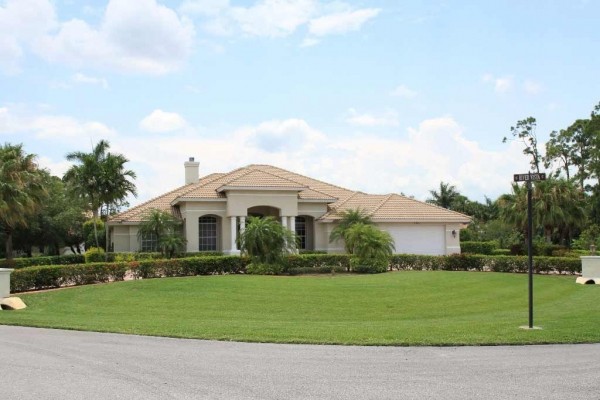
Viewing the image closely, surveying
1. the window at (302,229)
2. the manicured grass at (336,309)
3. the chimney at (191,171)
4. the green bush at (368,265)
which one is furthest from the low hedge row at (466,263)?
the chimney at (191,171)

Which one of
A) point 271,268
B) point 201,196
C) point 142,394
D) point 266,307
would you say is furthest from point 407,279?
point 142,394

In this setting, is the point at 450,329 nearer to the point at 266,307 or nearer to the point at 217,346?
the point at 217,346

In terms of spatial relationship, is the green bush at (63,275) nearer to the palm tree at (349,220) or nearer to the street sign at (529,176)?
the palm tree at (349,220)

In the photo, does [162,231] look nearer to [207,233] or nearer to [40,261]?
[207,233]

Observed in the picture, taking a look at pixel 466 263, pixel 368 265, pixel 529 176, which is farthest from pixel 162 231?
pixel 529 176

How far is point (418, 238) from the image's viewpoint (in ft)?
130

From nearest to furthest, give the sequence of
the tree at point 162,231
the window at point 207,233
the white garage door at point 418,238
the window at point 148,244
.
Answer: the tree at point 162,231 < the window at point 148,244 < the window at point 207,233 < the white garage door at point 418,238

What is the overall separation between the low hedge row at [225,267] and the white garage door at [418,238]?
463cm

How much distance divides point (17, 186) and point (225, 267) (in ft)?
38.0

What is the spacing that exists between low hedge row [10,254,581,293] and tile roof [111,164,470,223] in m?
4.88

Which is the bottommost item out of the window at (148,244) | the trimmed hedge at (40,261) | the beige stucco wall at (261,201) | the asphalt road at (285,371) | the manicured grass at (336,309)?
the manicured grass at (336,309)

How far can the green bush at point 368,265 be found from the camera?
104ft

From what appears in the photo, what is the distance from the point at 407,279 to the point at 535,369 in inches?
739

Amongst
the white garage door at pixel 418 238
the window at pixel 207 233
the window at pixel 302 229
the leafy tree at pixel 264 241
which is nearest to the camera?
the leafy tree at pixel 264 241
